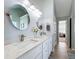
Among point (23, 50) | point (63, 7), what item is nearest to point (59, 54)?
point (23, 50)

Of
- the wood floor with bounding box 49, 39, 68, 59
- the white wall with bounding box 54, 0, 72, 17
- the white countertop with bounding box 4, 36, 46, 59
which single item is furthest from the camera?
the white wall with bounding box 54, 0, 72, 17

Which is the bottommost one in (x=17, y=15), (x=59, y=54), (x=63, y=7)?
(x=59, y=54)

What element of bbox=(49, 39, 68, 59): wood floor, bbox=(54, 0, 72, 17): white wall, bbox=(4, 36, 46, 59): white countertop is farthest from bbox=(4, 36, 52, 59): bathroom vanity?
bbox=(54, 0, 72, 17): white wall

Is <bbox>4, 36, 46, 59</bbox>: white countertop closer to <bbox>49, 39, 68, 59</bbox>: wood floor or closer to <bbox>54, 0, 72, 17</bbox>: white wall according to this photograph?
<bbox>49, 39, 68, 59</bbox>: wood floor

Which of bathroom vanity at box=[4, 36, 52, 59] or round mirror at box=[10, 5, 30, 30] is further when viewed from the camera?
round mirror at box=[10, 5, 30, 30]

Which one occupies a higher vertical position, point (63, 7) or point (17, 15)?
point (63, 7)

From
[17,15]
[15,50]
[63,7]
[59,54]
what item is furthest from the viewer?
[63,7]

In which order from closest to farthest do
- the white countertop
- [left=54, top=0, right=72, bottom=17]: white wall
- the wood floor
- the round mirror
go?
the white countertop < the round mirror < the wood floor < [left=54, top=0, right=72, bottom=17]: white wall

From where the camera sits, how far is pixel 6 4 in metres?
1.80

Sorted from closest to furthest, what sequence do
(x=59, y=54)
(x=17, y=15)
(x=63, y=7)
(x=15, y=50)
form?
(x=15, y=50), (x=17, y=15), (x=59, y=54), (x=63, y=7)

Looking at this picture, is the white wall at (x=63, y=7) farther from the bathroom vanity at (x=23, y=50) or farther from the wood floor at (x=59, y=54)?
the bathroom vanity at (x=23, y=50)

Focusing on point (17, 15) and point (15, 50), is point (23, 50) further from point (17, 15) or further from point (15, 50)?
point (17, 15)
